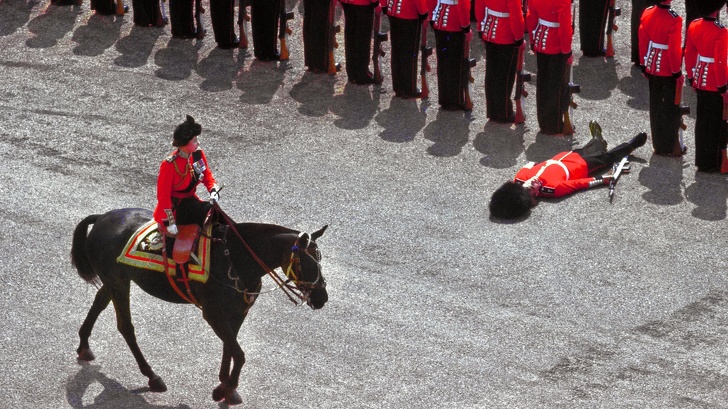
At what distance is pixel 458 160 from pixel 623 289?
3034 mm

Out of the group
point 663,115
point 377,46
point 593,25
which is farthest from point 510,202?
point 593,25

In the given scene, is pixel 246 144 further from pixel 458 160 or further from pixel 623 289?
pixel 623 289

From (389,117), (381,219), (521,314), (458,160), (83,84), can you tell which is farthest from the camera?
(83,84)

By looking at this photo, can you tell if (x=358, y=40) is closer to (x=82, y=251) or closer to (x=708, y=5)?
(x=708, y=5)

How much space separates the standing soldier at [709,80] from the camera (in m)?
11.6

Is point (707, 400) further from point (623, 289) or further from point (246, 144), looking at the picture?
point (246, 144)

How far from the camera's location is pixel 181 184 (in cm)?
849

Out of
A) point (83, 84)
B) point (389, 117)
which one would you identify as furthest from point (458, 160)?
point (83, 84)

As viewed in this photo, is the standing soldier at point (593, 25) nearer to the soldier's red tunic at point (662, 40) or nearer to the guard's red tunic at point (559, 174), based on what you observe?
the soldier's red tunic at point (662, 40)

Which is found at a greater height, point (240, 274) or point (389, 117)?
point (240, 274)

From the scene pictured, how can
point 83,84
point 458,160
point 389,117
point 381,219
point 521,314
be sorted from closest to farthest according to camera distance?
1. point 521,314
2. point 381,219
3. point 458,160
4. point 389,117
5. point 83,84

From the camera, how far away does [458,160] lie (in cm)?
1251

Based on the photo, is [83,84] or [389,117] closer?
[389,117]

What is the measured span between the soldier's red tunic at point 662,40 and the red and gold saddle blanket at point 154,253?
229 inches
